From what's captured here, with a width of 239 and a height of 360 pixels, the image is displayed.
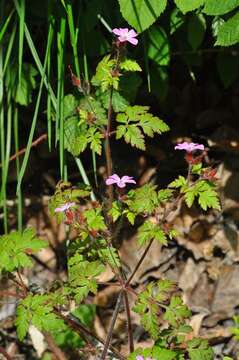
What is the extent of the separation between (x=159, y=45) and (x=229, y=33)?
1.44ft

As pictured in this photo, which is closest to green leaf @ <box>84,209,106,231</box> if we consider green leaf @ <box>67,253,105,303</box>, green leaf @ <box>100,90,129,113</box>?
green leaf @ <box>67,253,105,303</box>

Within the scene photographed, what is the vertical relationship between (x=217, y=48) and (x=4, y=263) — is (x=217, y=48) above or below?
above

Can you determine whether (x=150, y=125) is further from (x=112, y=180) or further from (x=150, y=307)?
(x=150, y=307)

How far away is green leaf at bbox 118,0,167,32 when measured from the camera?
203 cm

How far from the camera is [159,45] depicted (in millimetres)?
2428

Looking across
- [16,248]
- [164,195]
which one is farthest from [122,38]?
[16,248]

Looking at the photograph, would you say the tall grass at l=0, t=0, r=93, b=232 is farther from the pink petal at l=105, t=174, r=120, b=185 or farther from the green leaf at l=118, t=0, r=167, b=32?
the pink petal at l=105, t=174, r=120, b=185

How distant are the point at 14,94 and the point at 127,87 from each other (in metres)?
0.44

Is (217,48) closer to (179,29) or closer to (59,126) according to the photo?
(179,29)

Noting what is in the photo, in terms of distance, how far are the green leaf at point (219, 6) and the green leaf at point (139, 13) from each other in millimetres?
155

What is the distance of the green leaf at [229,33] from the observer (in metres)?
2.03

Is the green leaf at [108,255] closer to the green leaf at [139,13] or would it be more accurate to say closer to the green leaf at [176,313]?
the green leaf at [176,313]

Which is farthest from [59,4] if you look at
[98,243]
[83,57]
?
[98,243]

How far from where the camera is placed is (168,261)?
285 cm
